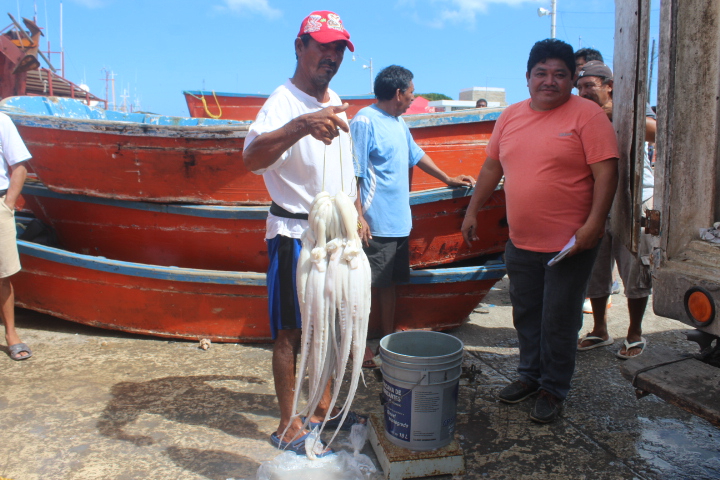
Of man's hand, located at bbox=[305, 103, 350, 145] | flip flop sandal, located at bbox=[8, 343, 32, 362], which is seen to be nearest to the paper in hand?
man's hand, located at bbox=[305, 103, 350, 145]

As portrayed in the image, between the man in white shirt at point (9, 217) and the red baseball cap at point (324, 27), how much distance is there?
294 cm

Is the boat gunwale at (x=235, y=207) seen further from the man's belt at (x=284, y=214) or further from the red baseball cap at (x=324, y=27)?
the red baseball cap at (x=324, y=27)

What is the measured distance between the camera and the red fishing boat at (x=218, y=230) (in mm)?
4617

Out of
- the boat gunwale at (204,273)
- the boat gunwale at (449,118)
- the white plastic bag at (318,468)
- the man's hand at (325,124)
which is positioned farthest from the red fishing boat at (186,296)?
the man's hand at (325,124)

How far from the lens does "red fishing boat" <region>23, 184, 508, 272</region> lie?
15.1 feet

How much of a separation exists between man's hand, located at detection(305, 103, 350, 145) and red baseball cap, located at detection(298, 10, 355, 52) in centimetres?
45

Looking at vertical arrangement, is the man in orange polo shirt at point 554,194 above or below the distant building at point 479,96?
below

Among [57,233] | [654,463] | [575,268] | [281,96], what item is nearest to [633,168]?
[575,268]

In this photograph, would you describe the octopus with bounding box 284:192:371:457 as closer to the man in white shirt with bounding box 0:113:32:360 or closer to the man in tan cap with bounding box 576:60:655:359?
the man in tan cap with bounding box 576:60:655:359

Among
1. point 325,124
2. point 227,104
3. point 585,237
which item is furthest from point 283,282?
point 227,104

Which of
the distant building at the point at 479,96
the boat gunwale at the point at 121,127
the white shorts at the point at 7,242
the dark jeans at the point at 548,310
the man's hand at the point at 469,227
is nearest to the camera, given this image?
the dark jeans at the point at 548,310

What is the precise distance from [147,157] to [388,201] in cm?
223

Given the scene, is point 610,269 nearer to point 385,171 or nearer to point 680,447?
point 680,447

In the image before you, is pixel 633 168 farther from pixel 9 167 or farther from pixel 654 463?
pixel 9 167
